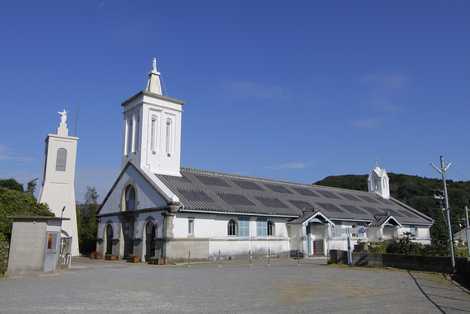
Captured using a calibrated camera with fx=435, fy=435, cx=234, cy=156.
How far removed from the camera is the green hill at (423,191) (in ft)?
191

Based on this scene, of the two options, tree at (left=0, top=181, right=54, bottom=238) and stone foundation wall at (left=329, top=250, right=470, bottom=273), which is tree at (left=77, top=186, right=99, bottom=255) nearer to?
tree at (left=0, top=181, right=54, bottom=238)

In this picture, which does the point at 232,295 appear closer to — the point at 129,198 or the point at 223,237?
the point at 223,237

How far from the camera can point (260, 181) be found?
45.0 metres

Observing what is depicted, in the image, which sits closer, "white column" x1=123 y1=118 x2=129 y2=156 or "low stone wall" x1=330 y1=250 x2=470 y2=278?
"low stone wall" x1=330 y1=250 x2=470 y2=278

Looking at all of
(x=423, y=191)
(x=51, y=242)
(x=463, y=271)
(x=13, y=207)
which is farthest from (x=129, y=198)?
(x=423, y=191)


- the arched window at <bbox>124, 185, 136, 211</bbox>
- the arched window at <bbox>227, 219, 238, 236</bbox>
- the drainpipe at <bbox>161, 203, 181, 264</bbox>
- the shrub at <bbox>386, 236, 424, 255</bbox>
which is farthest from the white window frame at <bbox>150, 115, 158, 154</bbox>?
the shrub at <bbox>386, 236, 424, 255</bbox>

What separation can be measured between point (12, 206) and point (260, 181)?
25.4 meters

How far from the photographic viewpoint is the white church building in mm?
32156

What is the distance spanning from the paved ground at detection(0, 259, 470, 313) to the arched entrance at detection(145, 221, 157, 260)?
579 inches

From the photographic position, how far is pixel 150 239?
3338cm

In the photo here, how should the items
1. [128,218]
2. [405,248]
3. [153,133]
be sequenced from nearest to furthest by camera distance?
1. [405,248]
2. [128,218]
3. [153,133]

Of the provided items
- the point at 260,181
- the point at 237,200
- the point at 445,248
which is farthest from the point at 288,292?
the point at 260,181

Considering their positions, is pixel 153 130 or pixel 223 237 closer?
pixel 223 237

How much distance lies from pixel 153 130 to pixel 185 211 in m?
9.37
